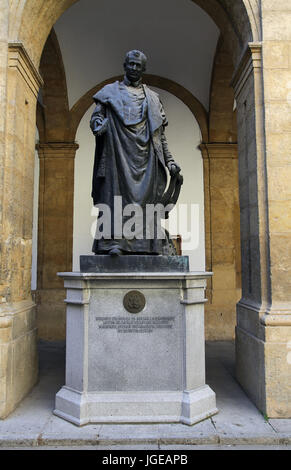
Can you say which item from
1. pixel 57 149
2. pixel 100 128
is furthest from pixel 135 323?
pixel 57 149

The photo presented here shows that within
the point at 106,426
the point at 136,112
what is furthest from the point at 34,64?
the point at 106,426

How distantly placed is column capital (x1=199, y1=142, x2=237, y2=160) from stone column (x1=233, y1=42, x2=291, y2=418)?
412 cm

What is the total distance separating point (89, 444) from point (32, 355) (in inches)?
70.0

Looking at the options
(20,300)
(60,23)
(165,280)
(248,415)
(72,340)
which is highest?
(60,23)

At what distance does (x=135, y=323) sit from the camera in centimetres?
374

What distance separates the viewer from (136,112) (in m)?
4.09

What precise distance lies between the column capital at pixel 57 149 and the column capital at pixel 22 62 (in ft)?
12.2

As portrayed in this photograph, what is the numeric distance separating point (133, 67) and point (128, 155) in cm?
98

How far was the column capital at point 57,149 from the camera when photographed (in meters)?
8.64

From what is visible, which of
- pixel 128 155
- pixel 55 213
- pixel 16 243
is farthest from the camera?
pixel 55 213

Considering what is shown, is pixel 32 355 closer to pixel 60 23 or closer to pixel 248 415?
pixel 248 415

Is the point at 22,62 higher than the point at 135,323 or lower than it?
higher

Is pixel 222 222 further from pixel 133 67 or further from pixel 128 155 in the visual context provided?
pixel 133 67

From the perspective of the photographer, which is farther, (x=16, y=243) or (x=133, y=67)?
(x=16, y=243)
